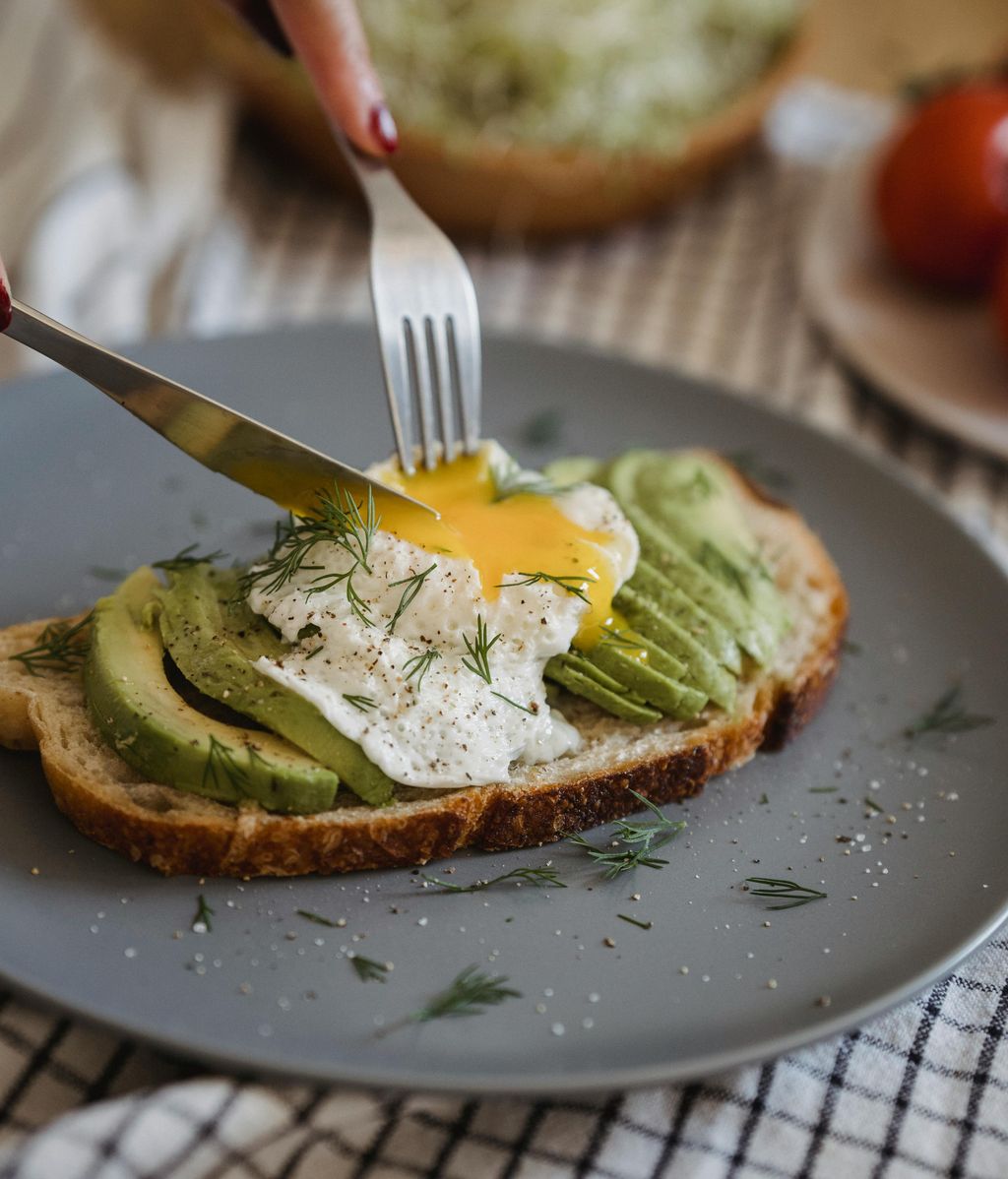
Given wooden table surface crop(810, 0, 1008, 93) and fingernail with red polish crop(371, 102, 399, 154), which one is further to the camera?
wooden table surface crop(810, 0, 1008, 93)

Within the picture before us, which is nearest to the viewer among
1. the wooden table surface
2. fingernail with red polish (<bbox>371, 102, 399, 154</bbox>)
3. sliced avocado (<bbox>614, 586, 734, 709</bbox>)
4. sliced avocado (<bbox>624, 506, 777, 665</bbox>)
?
sliced avocado (<bbox>614, 586, 734, 709</bbox>)

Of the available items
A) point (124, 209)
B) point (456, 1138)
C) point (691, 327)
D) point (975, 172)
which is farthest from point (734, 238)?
point (456, 1138)

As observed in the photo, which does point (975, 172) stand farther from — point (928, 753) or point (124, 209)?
point (124, 209)

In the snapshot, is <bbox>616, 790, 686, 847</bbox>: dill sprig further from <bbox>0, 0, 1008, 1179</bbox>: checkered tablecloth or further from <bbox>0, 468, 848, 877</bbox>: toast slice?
→ <bbox>0, 0, 1008, 1179</bbox>: checkered tablecloth

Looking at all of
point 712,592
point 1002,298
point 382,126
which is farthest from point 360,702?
point 1002,298

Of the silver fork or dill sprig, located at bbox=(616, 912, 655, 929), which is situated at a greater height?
the silver fork

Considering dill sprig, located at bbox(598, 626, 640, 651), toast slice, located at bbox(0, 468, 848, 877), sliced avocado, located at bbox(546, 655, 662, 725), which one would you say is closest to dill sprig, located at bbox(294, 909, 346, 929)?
toast slice, located at bbox(0, 468, 848, 877)

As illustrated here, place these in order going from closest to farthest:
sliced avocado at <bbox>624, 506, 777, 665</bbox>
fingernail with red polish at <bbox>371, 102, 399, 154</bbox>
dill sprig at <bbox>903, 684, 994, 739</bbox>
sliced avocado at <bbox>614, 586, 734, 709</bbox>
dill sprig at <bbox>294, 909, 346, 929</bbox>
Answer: dill sprig at <bbox>294, 909, 346, 929</bbox> → sliced avocado at <bbox>614, 586, 734, 709</bbox> → sliced avocado at <bbox>624, 506, 777, 665</bbox> → dill sprig at <bbox>903, 684, 994, 739</bbox> → fingernail with red polish at <bbox>371, 102, 399, 154</bbox>
